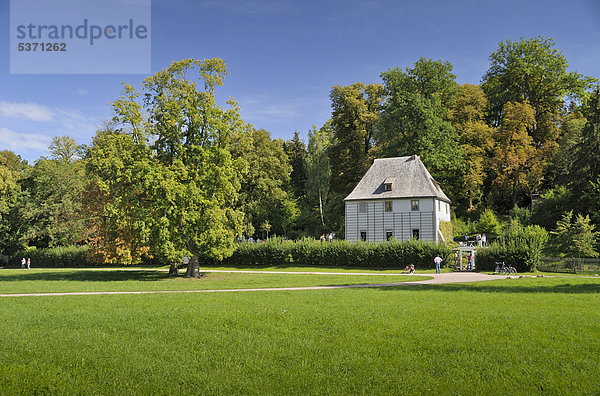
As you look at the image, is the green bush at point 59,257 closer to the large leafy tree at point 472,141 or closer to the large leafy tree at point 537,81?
the large leafy tree at point 472,141

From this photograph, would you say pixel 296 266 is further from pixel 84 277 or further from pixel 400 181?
pixel 84 277

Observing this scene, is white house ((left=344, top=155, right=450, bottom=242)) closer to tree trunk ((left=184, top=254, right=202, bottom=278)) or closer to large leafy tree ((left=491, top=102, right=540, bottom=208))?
large leafy tree ((left=491, top=102, right=540, bottom=208))

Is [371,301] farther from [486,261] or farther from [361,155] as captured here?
[361,155]

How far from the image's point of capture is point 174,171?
103 ft

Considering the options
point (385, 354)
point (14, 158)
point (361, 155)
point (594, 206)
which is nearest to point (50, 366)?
point (385, 354)

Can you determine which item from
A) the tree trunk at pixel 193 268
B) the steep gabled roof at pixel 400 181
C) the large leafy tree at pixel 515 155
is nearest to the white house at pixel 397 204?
the steep gabled roof at pixel 400 181

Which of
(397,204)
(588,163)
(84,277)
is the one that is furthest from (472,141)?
(84,277)

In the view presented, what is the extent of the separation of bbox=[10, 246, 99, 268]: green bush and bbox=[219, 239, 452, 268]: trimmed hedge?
761 inches

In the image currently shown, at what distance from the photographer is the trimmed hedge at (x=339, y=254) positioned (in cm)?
3938

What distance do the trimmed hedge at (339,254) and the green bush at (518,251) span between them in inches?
134

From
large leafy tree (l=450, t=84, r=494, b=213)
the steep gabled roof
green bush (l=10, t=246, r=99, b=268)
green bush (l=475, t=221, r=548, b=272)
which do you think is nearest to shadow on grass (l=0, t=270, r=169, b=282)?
green bush (l=10, t=246, r=99, b=268)

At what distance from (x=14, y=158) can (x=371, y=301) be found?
Answer: 8698 cm

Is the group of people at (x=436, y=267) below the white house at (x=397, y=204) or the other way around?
below

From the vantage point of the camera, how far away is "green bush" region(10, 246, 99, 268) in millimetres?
54688
